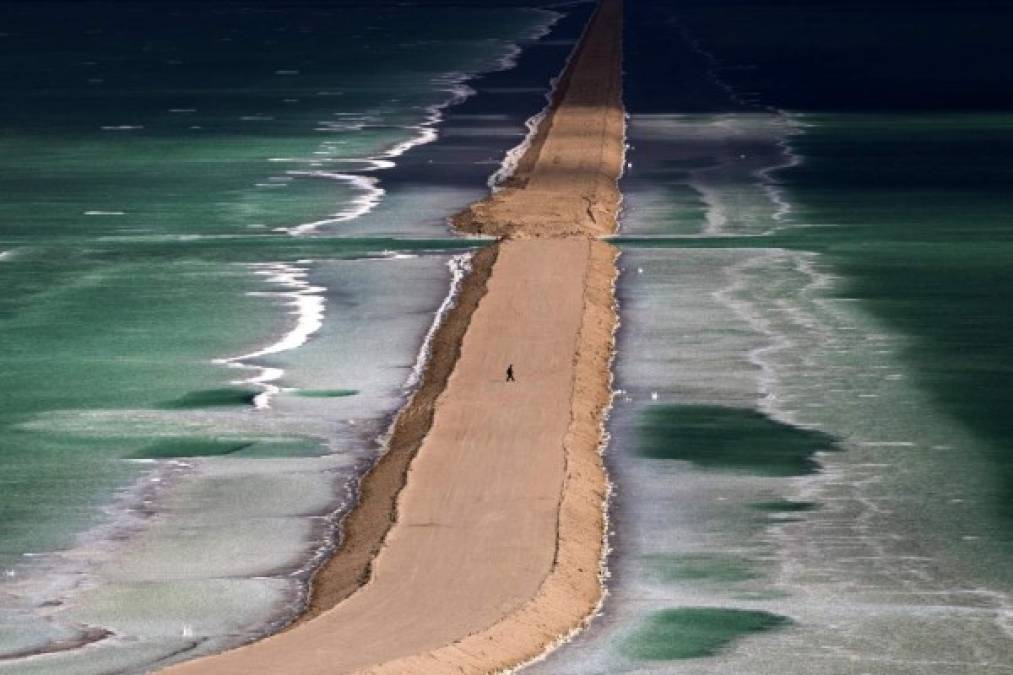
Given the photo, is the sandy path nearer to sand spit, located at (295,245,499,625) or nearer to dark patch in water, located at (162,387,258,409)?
sand spit, located at (295,245,499,625)

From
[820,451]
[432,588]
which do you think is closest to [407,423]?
[820,451]

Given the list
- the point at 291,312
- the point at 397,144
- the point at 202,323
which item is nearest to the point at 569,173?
the point at 397,144

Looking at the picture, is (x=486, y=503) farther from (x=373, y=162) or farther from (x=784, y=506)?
(x=373, y=162)

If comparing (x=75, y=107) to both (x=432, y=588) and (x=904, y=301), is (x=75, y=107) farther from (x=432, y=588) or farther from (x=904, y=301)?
(x=432, y=588)

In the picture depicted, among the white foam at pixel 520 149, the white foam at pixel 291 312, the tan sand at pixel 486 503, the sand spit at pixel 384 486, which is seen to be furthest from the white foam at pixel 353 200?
the sand spit at pixel 384 486

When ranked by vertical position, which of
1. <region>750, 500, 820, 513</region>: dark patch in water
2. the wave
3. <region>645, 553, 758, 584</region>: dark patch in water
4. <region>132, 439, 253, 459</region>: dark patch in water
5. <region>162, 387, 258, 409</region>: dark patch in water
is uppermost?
<region>645, 553, 758, 584</region>: dark patch in water

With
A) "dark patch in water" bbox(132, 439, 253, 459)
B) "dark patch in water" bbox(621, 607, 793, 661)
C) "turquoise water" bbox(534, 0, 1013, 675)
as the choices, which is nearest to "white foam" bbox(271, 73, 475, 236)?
"turquoise water" bbox(534, 0, 1013, 675)
